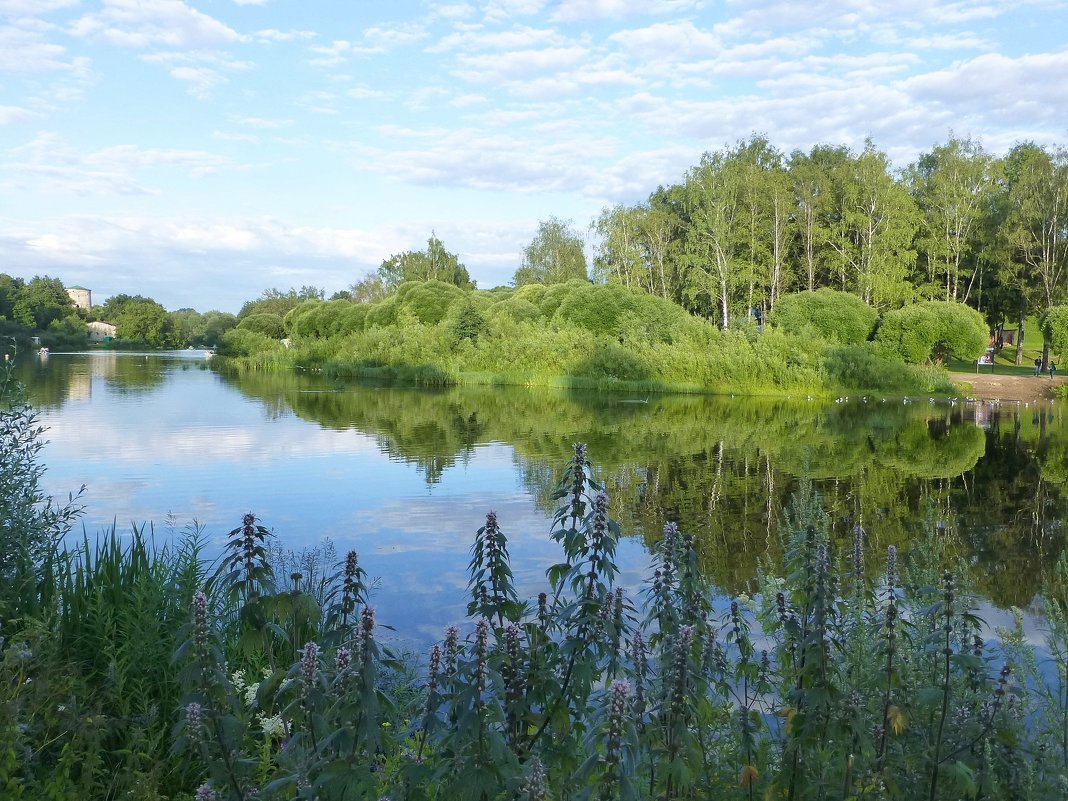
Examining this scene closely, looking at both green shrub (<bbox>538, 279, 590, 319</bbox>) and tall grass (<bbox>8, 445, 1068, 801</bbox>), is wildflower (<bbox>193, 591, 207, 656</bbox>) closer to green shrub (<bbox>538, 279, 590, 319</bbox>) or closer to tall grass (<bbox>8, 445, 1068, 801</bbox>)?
tall grass (<bbox>8, 445, 1068, 801</bbox>)

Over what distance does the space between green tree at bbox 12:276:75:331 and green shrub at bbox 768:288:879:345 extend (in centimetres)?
7096

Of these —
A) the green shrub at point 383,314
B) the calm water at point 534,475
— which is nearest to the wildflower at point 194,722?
the calm water at point 534,475

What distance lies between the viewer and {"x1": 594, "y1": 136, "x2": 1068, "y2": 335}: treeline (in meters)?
39.9

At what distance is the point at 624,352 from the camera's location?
120 ft

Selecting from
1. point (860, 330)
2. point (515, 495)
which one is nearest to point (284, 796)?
point (515, 495)

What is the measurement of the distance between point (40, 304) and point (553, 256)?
53.5m

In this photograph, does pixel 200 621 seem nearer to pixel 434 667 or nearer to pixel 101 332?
pixel 434 667

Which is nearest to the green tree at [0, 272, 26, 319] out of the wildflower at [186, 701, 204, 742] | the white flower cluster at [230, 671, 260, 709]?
the white flower cluster at [230, 671, 260, 709]

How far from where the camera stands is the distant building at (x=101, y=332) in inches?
3826

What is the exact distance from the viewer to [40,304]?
3342 inches

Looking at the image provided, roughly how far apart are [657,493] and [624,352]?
Answer: 23.7 m

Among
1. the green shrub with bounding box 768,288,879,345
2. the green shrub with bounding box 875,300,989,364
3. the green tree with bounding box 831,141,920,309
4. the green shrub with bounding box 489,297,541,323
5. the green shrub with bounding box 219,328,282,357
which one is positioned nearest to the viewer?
the green shrub with bounding box 875,300,989,364

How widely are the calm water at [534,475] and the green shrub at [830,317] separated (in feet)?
28.9

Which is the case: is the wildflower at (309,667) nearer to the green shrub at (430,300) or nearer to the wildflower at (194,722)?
the wildflower at (194,722)
